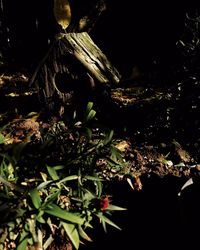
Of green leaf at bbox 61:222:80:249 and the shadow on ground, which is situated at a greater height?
green leaf at bbox 61:222:80:249

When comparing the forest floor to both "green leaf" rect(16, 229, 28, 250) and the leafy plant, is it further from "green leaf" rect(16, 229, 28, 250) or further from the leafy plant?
"green leaf" rect(16, 229, 28, 250)

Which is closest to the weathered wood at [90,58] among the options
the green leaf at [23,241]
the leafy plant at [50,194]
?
the leafy plant at [50,194]

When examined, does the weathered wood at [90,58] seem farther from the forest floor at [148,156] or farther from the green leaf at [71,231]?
the green leaf at [71,231]

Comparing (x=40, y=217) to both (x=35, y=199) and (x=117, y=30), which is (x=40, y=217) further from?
(x=117, y=30)

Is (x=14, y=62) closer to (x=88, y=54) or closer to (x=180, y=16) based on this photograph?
(x=88, y=54)

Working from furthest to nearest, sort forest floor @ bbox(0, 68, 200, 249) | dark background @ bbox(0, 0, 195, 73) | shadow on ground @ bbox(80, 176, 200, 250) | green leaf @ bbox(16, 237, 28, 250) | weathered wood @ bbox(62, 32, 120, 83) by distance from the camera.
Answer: dark background @ bbox(0, 0, 195, 73) → weathered wood @ bbox(62, 32, 120, 83) → forest floor @ bbox(0, 68, 200, 249) → shadow on ground @ bbox(80, 176, 200, 250) → green leaf @ bbox(16, 237, 28, 250)

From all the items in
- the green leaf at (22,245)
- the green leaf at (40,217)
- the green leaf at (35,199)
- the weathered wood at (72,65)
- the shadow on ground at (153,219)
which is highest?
the weathered wood at (72,65)

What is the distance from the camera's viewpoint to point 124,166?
101 inches

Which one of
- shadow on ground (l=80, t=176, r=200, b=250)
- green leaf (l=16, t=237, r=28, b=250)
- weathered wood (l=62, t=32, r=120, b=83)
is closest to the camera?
green leaf (l=16, t=237, r=28, b=250)

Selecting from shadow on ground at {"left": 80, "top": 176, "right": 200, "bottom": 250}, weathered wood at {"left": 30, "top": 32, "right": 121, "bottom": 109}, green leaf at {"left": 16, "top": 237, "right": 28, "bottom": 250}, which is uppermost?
weathered wood at {"left": 30, "top": 32, "right": 121, "bottom": 109}

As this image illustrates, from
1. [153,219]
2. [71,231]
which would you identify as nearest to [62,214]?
[71,231]

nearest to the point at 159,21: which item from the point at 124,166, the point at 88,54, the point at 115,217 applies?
the point at 88,54

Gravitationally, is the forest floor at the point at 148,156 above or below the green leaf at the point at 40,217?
below

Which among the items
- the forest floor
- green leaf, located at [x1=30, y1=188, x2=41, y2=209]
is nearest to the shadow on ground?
the forest floor
